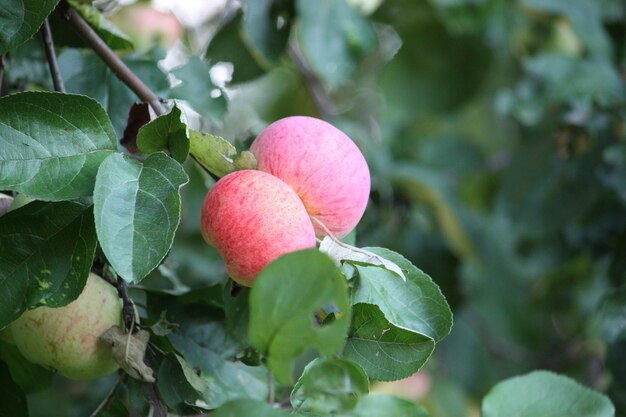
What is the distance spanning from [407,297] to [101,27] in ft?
1.25

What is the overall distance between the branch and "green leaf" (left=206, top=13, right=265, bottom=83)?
1.27ft

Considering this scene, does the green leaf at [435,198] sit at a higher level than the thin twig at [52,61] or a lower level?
lower

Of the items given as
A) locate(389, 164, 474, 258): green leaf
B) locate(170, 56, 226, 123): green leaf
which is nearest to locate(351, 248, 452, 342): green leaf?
locate(170, 56, 226, 123): green leaf

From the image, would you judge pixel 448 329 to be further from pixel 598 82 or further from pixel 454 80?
pixel 454 80

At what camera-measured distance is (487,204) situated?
1876mm

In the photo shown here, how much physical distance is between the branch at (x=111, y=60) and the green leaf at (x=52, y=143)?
6 centimetres

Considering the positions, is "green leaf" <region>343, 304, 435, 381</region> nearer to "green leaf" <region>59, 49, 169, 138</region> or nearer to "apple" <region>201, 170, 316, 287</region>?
"apple" <region>201, 170, 316, 287</region>

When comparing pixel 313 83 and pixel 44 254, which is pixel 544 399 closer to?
pixel 44 254

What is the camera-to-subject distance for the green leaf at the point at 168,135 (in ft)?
1.73

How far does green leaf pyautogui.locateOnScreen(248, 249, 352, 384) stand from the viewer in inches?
16.2

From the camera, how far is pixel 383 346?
54 cm

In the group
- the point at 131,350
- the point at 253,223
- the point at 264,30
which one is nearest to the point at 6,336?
the point at 131,350

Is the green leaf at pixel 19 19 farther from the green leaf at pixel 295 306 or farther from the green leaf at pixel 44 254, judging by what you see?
the green leaf at pixel 295 306

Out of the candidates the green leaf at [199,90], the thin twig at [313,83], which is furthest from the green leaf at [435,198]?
the green leaf at [199,90]
